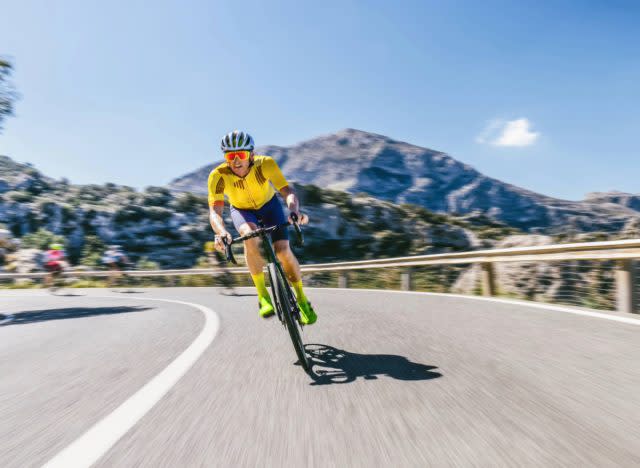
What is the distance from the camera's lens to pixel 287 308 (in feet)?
13.1

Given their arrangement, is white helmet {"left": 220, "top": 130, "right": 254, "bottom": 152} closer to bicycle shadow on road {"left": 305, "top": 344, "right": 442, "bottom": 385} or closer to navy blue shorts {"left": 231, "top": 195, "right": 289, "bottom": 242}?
navy blue shorts {"left": 231, "top": 195, "right": 289, "bottom": 242}

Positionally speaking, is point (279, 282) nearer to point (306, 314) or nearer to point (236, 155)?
point (306, 314)

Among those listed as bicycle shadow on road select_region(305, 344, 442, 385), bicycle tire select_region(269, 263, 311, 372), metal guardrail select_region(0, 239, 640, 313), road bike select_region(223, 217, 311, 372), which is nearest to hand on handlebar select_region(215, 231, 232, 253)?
road bike select_region(223, 217, 311, 372)

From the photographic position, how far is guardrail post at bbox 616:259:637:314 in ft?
20.2

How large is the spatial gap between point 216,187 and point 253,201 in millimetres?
Answer: 414

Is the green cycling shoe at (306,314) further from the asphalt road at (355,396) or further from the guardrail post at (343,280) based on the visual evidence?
the guardrail post at (343,280)

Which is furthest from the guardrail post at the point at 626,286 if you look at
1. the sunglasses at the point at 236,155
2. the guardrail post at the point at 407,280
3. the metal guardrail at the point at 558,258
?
the guardrail post at the point at 407,280

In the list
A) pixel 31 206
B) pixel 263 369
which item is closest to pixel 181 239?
pixel 31 206

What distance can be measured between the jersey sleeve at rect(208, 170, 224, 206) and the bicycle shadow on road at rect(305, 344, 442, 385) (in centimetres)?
189

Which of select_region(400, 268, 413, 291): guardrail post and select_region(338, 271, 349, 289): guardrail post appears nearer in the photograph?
select_region(400, 268, 413, 291): guardrail post

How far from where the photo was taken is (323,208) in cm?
7406

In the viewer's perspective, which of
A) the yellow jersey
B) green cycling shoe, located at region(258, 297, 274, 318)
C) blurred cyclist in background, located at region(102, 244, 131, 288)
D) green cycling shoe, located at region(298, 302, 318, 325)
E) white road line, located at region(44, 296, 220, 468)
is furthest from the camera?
blurred cyclist in background, located at region(102, 244, 131, 288)

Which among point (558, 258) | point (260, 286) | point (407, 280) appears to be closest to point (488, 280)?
point (558, 258)

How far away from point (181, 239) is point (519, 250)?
74547 millimetres
